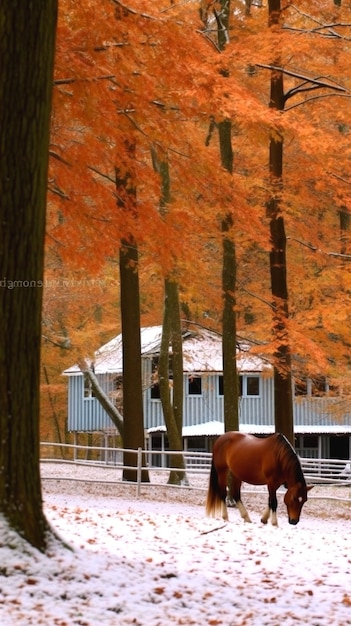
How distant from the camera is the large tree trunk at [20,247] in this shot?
27.4ft

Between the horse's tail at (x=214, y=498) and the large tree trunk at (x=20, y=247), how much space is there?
23.9 feet

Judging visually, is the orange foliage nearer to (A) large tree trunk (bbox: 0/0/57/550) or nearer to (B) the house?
(A) large tree trunk (bbox: 0/0/57/550)

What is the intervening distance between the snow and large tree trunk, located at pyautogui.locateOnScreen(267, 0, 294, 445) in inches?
297

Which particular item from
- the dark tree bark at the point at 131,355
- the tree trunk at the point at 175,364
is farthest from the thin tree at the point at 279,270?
the tree trunk at the point at 175,364

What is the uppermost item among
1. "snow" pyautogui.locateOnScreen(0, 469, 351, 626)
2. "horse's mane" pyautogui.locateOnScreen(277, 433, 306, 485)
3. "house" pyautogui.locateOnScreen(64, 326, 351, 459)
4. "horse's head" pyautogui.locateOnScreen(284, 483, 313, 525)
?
"house" pyautogui.locateOnScreen(64, 326, 351, 459)

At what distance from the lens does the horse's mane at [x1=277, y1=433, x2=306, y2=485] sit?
14.2 metres

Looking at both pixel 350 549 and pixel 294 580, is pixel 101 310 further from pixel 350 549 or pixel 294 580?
pixel 294 580

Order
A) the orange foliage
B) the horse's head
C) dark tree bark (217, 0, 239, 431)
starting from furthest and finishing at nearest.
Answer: dark tree bark (217, 0, 239, 431), the horse's head, the orange foliage

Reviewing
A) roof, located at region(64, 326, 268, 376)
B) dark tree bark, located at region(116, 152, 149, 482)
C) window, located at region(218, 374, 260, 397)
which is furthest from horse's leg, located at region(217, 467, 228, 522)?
window, located at region(218, 374, 260, 397)

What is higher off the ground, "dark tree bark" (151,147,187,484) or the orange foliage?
the orange foliage

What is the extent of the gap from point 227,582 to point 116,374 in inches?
1401

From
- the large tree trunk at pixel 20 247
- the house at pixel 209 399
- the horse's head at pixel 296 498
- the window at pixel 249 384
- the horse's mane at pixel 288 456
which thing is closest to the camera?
the large tree trunk at pixel 20 247

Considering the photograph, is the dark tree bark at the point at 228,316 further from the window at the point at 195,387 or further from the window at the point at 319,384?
the window at the point at 195,387

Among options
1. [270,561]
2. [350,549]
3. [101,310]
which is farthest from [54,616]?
[101,310]
